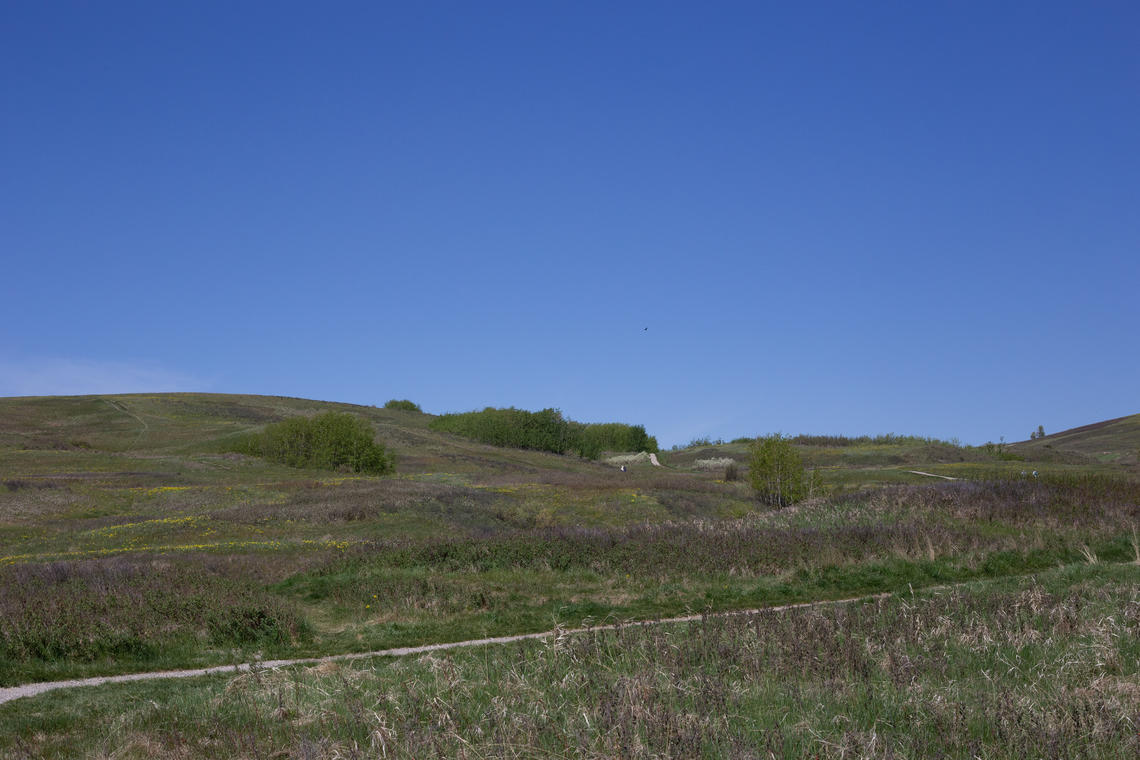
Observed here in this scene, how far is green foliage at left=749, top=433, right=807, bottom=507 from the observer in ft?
149

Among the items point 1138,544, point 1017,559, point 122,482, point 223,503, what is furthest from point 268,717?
point 122,482

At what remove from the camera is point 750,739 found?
6734 millimetres

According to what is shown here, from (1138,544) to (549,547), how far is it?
Answer: 13.8m

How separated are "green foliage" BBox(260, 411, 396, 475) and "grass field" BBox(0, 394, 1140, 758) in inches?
1197

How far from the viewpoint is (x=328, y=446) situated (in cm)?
7388

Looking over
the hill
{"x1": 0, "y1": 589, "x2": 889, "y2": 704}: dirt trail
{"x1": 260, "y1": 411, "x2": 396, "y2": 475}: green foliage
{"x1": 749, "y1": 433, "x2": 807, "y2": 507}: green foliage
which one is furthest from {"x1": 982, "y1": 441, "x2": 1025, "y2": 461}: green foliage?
{"x1": 0, "y1": 589, "x2": 889, "y2": 704}: dirt trail

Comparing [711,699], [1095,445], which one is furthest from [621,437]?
[711,699]

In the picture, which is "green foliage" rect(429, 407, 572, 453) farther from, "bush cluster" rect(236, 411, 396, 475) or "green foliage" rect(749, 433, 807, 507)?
"green foliage" rect(749, 433, 807, 507)

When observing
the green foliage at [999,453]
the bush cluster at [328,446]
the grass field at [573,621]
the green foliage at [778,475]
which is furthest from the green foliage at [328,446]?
the green foliage at [999,453]

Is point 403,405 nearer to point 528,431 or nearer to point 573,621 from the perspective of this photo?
point 528,431

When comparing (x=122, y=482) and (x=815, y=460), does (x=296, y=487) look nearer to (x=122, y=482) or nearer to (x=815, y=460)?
(x=122, y=482)

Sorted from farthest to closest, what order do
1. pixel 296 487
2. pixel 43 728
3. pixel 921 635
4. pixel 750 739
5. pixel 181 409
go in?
pixel 181 409, pixel 296 487, pixel 921 635, pixel 43 728, pixel 750 739

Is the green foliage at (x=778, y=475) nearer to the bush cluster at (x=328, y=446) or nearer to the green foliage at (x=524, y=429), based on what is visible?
the bush cluster at (x=328, y=446)

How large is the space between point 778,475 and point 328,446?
4185 centimetres
